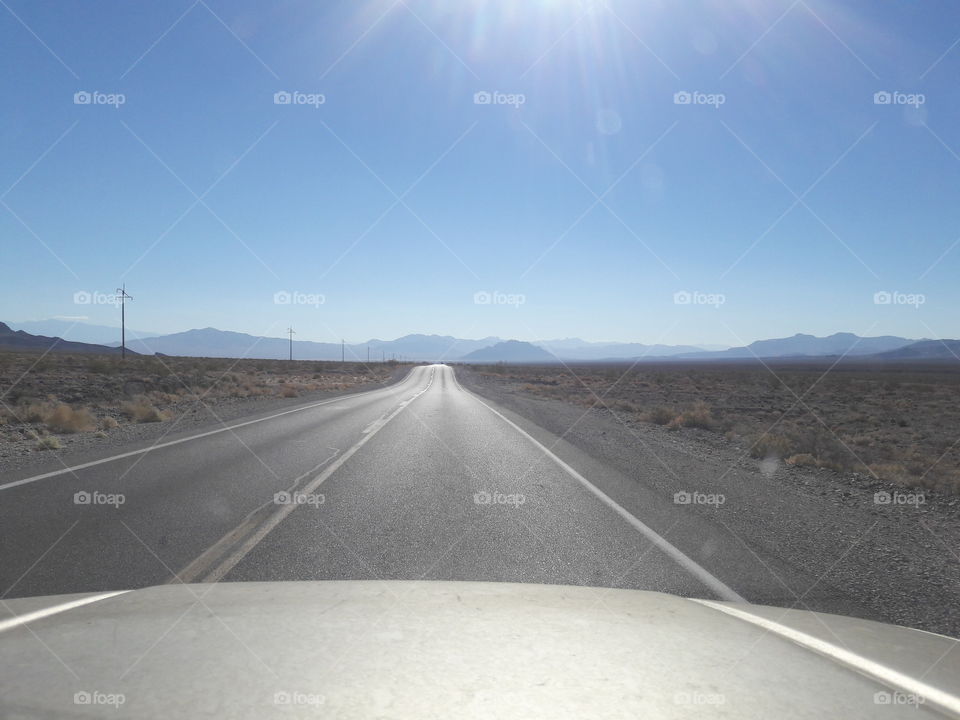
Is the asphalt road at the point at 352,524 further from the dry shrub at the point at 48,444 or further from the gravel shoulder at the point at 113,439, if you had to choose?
the dry shrub at the point at 48,444

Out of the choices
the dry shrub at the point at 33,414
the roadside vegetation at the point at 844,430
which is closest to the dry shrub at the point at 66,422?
the dry shrub at the point at 33,414

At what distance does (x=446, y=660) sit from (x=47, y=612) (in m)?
2.09

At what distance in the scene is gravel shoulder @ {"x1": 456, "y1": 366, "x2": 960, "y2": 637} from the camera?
5523mm

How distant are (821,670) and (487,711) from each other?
1.38m

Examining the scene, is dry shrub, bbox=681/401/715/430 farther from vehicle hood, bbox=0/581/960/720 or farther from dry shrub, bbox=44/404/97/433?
vehicle hood, bbox=0/581/960/720

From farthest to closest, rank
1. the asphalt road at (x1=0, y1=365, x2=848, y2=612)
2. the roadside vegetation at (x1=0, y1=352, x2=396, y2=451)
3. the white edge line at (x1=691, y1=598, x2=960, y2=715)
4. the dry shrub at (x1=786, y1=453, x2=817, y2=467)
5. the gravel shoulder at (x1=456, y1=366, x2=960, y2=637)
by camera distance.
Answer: the roadside vegetation at (x1=0, y1=352, x2=396, y2=451), the dry shrub at (x1=786, y1=453, x2=817, y2=467), the asphalt road at (x1=0, y1=365, x2=848, y2=612), the gravel shoulder at (x1=456, y1=366, x2=960, y2=637), the white edge line at (x1=691, y1=598, x2=960, y2=715)

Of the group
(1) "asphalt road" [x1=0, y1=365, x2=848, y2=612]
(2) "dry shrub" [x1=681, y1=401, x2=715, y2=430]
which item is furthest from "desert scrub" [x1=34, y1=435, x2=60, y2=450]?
(2) "dry shrub" [x1=681, y1=401, x2=715, y2=430]

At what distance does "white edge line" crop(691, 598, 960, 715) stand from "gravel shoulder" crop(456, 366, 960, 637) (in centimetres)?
194

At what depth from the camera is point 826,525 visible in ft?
27.6

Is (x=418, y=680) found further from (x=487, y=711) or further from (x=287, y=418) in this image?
(x=287, y=418)

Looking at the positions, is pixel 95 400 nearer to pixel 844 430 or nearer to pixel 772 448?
pixel 772 448

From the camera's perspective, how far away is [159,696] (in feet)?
7.45

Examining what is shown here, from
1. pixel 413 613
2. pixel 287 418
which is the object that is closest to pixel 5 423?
pixel 287 418

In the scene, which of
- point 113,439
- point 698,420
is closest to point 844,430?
point 698,420
